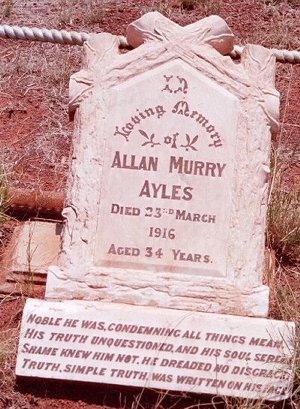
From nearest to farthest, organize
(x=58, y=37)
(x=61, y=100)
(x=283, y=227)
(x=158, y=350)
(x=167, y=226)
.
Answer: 1. (x=158, y=350)
2. (x=167, y=226)
3. (x=283, y=227)
4. (x=58, y=37)
5. (x=61, y=100)

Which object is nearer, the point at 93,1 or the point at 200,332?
the point at 200,332

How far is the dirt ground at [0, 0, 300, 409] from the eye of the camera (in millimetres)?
3035

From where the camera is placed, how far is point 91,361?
118 inches

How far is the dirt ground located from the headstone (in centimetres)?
10

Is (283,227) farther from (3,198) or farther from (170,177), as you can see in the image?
(3,198)

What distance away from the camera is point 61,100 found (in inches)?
211

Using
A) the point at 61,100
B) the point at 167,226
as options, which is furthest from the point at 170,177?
the point at 61,100

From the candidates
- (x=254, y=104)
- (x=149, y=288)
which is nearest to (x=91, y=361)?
(x=149, y=288)

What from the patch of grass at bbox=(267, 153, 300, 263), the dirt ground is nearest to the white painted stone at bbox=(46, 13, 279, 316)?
the dirt ground

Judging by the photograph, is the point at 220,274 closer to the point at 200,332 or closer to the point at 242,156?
the point at 200,332

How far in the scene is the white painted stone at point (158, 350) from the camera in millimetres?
2992

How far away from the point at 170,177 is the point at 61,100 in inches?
88.9

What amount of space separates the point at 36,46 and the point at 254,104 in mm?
3037

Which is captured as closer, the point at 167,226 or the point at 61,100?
the point at 167,226
